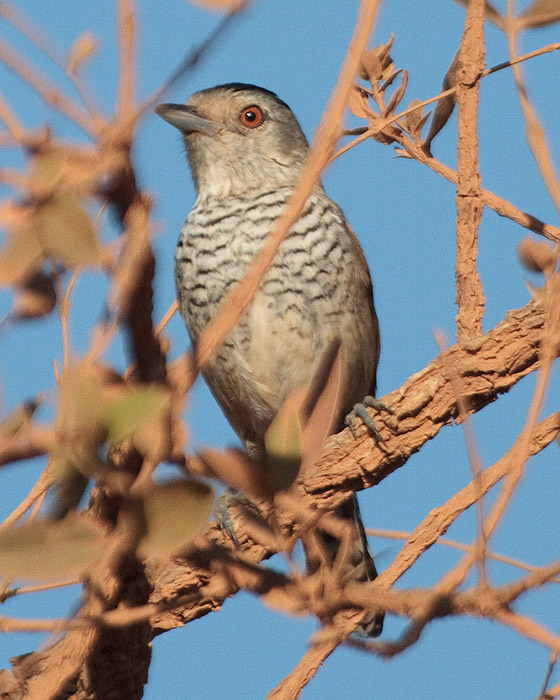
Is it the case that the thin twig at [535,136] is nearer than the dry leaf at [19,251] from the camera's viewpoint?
No

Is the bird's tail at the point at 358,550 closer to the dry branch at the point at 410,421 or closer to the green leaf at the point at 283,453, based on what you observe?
the dry branch at the point at 410,421

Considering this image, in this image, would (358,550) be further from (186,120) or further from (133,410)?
(133,410)

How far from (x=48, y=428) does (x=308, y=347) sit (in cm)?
394

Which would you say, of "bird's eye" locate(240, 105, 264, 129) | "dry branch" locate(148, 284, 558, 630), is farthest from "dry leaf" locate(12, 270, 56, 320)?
"bird's eye" locate(240, 105, 264, 129)

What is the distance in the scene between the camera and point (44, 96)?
948 mm

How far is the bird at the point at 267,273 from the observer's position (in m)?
4.91

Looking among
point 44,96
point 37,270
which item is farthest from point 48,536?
point 44,96

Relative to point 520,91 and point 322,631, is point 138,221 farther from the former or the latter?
point 520,91

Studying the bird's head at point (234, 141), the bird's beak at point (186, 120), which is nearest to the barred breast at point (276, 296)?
the bird's head at point (234, 141)

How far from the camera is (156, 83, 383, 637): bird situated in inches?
193

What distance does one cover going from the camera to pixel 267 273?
186 inches

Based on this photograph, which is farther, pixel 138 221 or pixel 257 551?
pixel 257 551

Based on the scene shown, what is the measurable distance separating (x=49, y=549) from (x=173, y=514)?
13 cm

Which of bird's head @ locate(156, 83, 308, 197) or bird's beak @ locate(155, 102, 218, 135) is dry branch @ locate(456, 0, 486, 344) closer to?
bird's head @ locate(156, 83, 308, 197)
